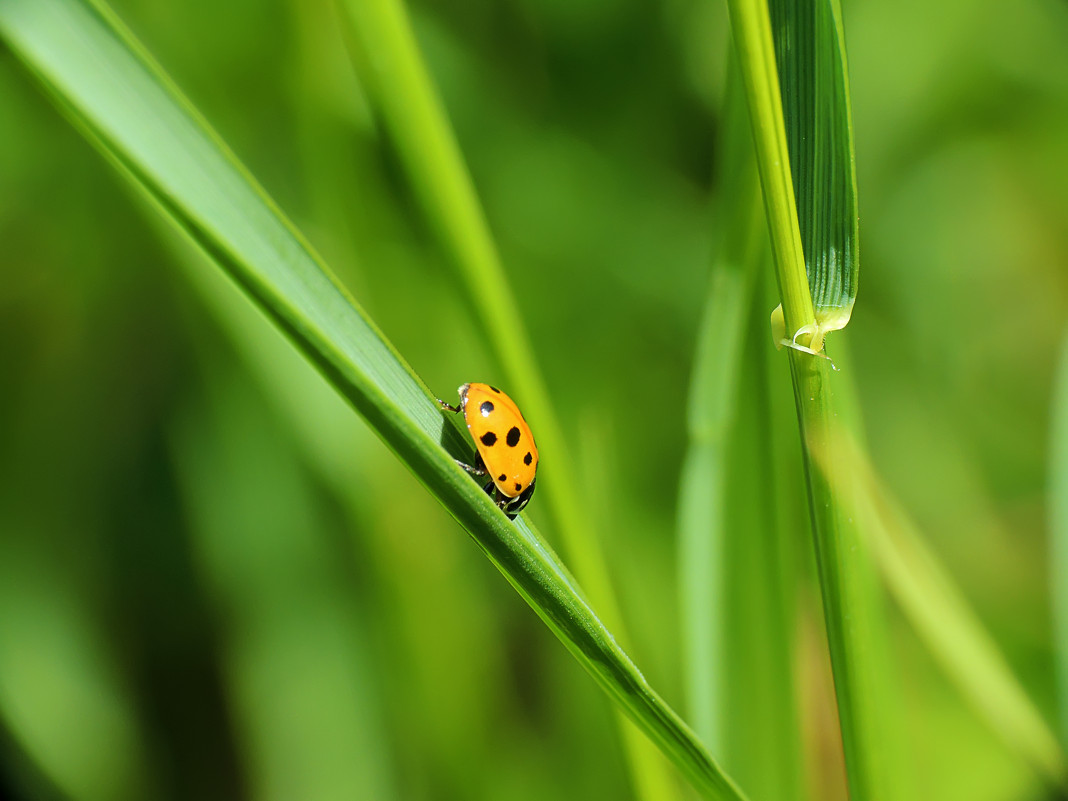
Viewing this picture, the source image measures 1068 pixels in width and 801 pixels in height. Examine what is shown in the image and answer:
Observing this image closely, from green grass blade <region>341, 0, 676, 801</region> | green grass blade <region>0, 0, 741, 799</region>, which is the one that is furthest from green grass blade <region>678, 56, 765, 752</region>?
green grass blade <region>0, 0, 741, 799</region>

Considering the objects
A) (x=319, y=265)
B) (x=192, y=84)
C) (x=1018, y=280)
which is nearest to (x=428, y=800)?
(x=319, y=265)

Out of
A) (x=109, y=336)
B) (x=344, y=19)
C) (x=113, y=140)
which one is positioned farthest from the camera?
(x=109, y=336)

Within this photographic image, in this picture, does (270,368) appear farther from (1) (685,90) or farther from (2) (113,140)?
(1) (685,90)

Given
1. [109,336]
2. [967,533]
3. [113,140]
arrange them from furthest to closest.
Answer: [967,533] < [109,336] < [113,140]

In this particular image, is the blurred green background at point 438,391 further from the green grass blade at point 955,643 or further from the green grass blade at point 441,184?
the green grass blade at point 441,184

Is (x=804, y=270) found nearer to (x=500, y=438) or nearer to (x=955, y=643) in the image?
(x=500, y=438)

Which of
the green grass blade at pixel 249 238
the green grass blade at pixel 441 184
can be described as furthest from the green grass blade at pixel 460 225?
the green grass blade at pixel 249 238

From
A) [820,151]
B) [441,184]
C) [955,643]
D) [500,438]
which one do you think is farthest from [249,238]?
[955,643]
